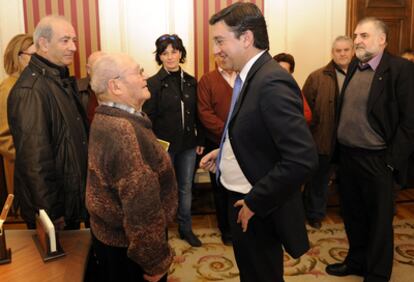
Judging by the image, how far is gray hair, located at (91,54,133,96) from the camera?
167cm

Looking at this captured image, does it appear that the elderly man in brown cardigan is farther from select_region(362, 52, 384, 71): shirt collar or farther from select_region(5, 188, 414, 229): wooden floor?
select_region(5, 188, 414, 229): wooden floor

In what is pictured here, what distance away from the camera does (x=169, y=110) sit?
327 centimetres

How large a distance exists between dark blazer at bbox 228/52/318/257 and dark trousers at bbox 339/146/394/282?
103cm

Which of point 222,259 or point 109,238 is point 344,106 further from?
point 109,238

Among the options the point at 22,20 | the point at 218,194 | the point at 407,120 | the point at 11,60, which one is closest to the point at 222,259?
the point at 218,194

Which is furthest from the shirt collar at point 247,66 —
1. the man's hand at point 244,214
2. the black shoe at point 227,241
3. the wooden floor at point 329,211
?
the wooden floor at point 329,211

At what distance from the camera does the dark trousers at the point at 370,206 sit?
259 cm

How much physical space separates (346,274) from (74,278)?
6.48ft

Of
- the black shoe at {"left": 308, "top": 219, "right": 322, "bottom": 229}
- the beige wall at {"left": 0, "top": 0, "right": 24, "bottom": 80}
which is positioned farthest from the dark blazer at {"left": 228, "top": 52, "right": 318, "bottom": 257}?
the beige wall at {"left": 0, "top": 0, "right": 24, "bottom": 80}

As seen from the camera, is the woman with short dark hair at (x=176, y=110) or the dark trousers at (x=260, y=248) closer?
the dark trousers at (x=260, y=248)

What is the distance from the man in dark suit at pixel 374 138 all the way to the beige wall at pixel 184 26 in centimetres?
170

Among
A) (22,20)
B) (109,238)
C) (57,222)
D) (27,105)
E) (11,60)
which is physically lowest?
(57,222)

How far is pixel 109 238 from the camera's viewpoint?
5.52 ft

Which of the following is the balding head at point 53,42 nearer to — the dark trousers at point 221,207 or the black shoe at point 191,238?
the dark trousers at point 221,207
